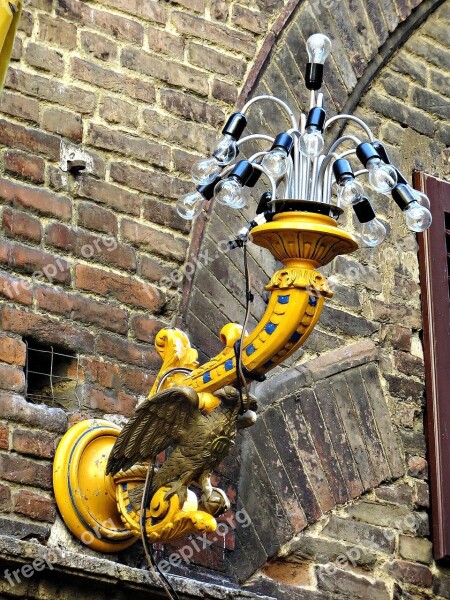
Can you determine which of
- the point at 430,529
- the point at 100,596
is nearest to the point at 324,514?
the point at 430,529

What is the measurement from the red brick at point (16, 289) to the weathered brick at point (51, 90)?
2.12 feet

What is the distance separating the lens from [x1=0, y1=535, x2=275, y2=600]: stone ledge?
4090 millimetres

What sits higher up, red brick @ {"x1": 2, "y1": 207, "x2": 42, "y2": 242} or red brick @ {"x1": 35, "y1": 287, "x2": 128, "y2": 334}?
red brick @ {"x1": 2, "y1": 207, "x2": 42, "y2": 242}

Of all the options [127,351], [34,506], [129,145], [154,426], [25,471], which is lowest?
[34,506]

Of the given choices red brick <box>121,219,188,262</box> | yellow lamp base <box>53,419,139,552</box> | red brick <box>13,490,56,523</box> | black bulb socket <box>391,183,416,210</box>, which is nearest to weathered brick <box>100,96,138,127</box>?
red brick <box>121,219,188,262</box>

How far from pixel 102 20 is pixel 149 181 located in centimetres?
58

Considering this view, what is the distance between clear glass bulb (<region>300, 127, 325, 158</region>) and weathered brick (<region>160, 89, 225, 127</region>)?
1.13m

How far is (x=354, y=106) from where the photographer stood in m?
6.00

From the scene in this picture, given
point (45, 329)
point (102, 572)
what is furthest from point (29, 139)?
point (102, 572)

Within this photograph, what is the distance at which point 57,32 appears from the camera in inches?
198

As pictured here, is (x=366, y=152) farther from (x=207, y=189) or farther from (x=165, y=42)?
(x=165, y=42)

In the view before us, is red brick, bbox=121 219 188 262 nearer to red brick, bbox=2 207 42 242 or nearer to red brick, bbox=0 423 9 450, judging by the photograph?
red brick, bbox=2 207 42 242

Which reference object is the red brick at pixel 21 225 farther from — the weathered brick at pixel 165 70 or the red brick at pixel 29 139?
the weathered brick at pixel 165 70

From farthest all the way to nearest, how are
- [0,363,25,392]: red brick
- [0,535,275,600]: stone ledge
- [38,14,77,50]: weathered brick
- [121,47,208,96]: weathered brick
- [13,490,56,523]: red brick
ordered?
[121,47,208,96]: weathered brick
[38,14,77,50]: weathered brick
[0,363,25,392]: red brick
[13,490,56,523]: red brick
[0,535,275,600]: stone ledge
